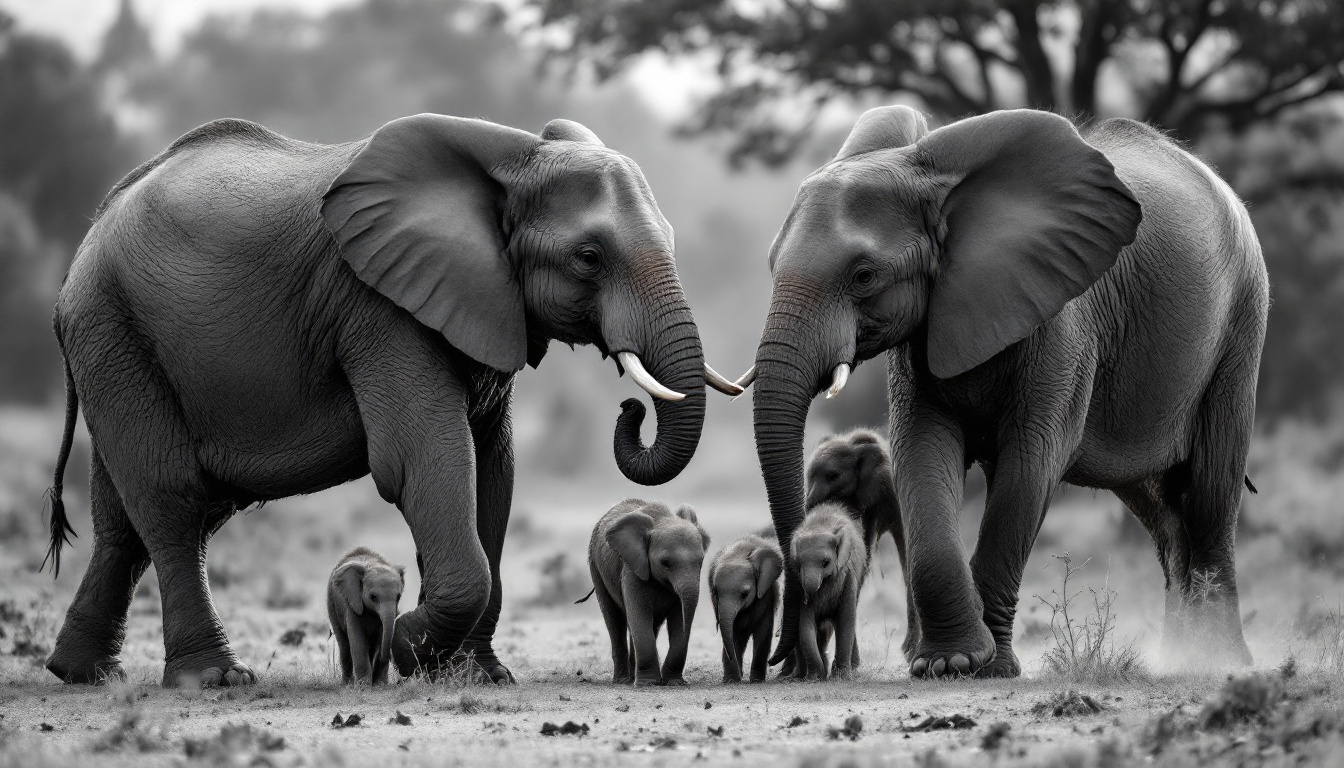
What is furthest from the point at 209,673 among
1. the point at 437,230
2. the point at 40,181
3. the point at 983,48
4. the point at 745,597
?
the point at 40,181

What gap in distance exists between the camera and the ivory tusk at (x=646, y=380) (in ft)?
32.7

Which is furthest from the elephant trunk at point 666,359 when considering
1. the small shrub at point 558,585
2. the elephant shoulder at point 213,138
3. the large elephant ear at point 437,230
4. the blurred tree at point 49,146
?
the blurred tree at point 49,146

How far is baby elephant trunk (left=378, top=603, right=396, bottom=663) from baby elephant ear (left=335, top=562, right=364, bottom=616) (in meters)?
0.18

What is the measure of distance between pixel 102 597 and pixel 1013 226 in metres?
6.11

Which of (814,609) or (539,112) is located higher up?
(539,112)

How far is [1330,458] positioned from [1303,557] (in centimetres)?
1745

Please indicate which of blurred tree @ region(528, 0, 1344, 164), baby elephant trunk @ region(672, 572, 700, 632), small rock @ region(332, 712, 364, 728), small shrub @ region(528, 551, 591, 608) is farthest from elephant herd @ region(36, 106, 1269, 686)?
blurred tree @ region(528, 0, 1344, 164)

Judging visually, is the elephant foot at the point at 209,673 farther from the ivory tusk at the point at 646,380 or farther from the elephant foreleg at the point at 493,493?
the ivory tusk at the point at 646,380

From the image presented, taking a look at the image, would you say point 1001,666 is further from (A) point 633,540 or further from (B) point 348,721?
(B) point 348,721

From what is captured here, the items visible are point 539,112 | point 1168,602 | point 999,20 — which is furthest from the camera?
point 539,112

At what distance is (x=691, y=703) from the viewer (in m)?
9.50

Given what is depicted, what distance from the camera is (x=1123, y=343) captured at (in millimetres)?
11461

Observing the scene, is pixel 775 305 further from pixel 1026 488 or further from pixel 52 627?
pixel 52 627

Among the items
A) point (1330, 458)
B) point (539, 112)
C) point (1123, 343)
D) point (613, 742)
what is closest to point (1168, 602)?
point (1123, 343)
